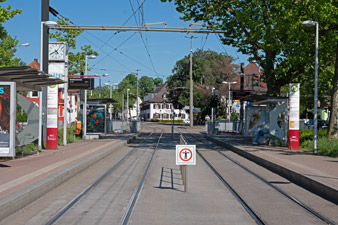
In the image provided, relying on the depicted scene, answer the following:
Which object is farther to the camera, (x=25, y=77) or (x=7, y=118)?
(x=25, y=77)

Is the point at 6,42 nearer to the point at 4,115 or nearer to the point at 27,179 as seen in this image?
the point at 4,115

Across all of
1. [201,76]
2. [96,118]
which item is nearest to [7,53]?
[96,118]

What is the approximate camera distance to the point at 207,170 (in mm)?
14883

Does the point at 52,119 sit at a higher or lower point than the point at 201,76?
lower

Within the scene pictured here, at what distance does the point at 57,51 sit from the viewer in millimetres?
23562

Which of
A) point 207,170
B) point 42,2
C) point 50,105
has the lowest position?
point 207,170

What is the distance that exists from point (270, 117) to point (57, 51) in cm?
1213

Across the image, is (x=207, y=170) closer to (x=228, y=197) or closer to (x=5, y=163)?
(x=228, y=197)

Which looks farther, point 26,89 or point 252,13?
point 252,13

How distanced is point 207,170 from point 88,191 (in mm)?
→ 5687

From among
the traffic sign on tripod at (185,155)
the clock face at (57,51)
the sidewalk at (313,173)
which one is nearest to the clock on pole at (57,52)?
the clock face at (57,51)

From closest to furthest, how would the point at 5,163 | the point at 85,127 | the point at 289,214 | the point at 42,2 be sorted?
1. the point at 289,214
2. the point at 5,163
3. the point at 42,2
4. the point at 85,127

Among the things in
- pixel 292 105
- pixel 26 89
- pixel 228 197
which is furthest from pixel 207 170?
pixel 292 105

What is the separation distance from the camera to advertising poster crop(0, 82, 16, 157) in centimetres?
1359
